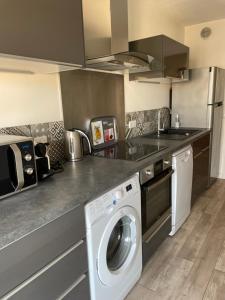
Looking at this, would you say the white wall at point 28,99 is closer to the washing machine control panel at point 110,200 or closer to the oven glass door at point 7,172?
the oven glass door at point 7,172

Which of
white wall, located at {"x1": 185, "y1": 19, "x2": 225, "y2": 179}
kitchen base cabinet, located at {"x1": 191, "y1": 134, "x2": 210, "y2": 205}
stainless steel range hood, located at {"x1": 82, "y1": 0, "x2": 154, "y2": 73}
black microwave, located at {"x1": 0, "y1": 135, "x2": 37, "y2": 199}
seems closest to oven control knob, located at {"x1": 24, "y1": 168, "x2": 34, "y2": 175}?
black microwave, located at {"x1": 0, "y1": 135, "x2": 37, "y2": 199}

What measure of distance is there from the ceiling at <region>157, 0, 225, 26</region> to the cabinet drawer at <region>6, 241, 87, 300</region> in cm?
282

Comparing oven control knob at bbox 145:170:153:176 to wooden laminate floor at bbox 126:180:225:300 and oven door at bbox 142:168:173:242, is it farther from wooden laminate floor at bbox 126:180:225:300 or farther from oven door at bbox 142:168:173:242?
wooden laminate floor at bbox 126:180:225:300

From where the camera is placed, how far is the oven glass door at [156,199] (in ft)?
5.43

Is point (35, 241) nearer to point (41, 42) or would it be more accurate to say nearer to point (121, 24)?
point (41, 42)

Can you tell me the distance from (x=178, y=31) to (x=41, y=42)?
298cm

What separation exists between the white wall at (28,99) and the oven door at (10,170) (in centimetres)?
39

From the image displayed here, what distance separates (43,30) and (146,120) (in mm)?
2003

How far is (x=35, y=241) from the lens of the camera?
86 centimetres

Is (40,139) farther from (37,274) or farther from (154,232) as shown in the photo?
(154,232)

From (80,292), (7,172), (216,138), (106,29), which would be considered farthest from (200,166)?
(7,172)

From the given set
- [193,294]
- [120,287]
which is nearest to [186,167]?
[193,294]

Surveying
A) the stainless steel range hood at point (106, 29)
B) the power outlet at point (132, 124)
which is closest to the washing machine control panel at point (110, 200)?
the stainless steel range hood at point (106, 29)

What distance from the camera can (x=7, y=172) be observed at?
1081 millimetres
